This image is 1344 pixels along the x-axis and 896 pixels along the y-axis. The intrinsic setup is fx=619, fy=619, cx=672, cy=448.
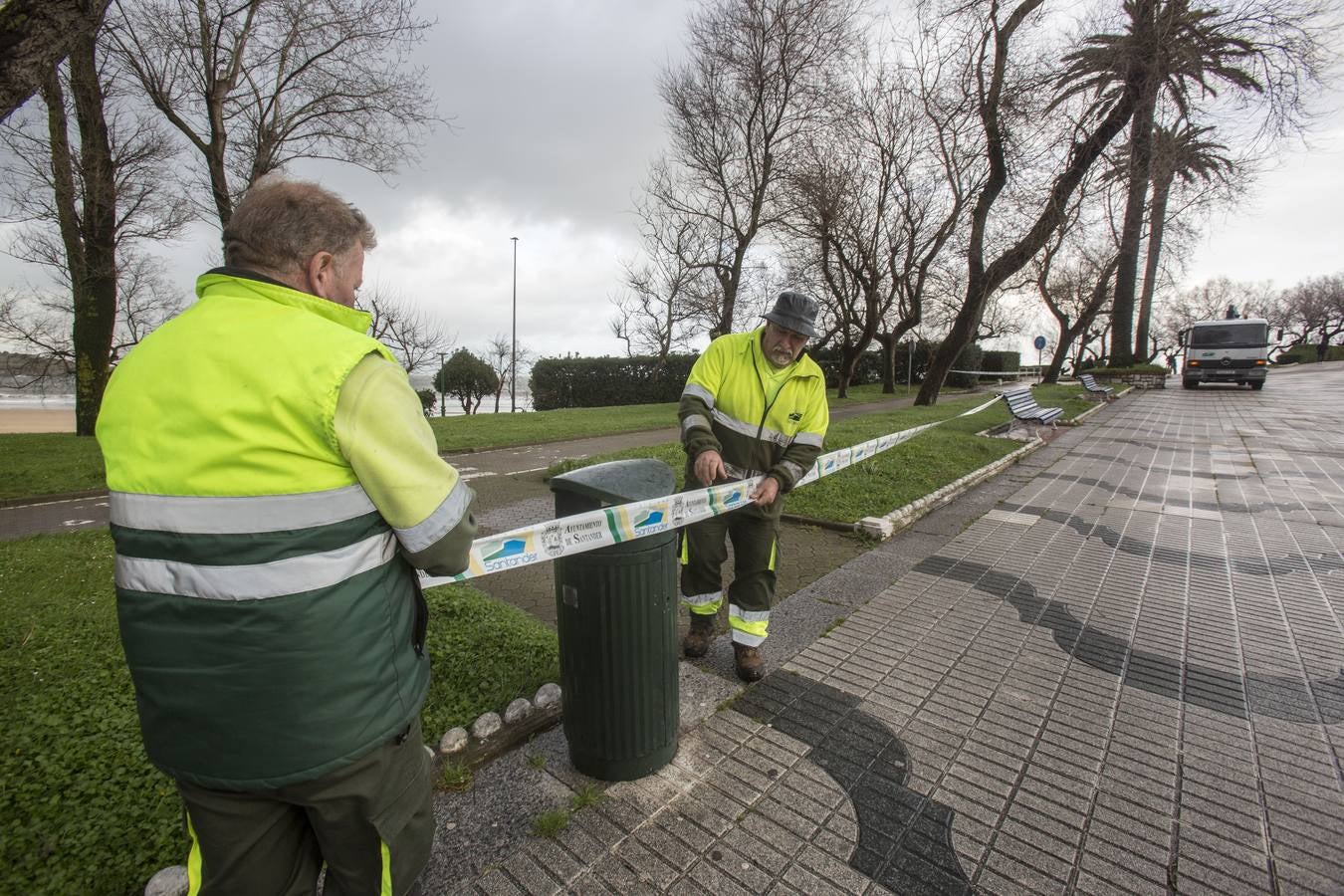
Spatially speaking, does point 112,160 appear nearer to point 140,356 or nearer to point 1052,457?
point 140,356

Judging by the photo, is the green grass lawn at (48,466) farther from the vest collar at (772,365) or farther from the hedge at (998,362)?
the hedge at (998,362)

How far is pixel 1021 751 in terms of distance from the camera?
105 inches

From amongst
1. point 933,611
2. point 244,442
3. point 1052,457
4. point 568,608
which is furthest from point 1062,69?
point 244,442

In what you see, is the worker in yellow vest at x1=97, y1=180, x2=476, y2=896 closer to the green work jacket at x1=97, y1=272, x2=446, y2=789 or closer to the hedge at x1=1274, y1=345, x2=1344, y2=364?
the green work jacket at x1=97, y1=272, x2=446, y2=789

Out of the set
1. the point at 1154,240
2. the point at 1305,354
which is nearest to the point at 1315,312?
the point at 1305,354

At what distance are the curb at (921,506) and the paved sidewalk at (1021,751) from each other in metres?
0.53

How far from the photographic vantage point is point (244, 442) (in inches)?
46.8

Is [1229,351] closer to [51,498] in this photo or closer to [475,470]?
[475,470]

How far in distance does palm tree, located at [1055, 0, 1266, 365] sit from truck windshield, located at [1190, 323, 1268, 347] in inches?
645

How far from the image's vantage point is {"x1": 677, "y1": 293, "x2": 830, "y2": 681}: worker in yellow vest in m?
3.12

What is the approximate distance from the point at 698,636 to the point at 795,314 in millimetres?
1803

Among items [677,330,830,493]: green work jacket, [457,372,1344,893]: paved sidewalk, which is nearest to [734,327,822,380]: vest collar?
[677,330,830,493]: green work jacket

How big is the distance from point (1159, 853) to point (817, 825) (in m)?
1.16

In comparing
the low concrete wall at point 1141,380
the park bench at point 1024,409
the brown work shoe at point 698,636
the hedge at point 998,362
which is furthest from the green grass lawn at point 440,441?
the hedge at point 998,362
